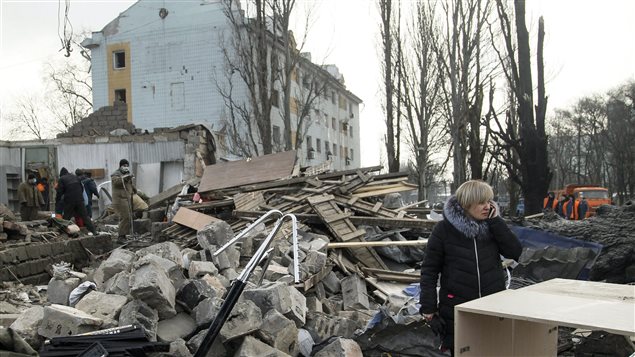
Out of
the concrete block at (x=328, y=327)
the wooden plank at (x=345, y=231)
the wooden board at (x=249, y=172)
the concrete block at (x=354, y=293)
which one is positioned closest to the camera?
the concrete block at (x=328, y=327)

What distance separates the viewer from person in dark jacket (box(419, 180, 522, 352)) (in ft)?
11.5

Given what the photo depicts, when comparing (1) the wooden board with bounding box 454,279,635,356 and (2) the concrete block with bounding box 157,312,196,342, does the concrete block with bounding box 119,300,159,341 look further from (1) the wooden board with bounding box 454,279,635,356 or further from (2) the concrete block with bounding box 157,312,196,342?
(1) the wooden board with bounding box 454,279,635,356

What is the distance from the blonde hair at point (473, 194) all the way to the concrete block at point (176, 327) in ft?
9.17

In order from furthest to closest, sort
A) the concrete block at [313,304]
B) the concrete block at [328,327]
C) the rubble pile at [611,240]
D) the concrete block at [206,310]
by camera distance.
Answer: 1. the rubble pile at [611,240]
2. the concrete block at [313,304]
3. the concrete block at [328,327]
4. the concrete block at [206,310]

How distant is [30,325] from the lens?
4652mm

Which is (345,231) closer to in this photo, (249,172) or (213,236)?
(213,236)

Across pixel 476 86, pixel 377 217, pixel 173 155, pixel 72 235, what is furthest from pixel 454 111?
pixel 72 235

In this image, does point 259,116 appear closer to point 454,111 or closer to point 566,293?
point 454,111

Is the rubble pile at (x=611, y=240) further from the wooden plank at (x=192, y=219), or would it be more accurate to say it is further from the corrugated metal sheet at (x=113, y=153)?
the corrugated metal sheet at (x=113, y=153)

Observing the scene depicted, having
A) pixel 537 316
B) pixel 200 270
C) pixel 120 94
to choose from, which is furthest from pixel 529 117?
pixel 120 94

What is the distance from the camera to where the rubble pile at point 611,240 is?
704 centimetres

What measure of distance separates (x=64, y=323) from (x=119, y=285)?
948 mm

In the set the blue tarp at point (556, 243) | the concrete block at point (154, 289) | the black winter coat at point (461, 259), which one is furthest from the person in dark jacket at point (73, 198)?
the black winter coat at point (461, 259)

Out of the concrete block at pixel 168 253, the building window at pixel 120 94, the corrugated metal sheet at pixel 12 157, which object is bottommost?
the concrete block at pixel 168 253
